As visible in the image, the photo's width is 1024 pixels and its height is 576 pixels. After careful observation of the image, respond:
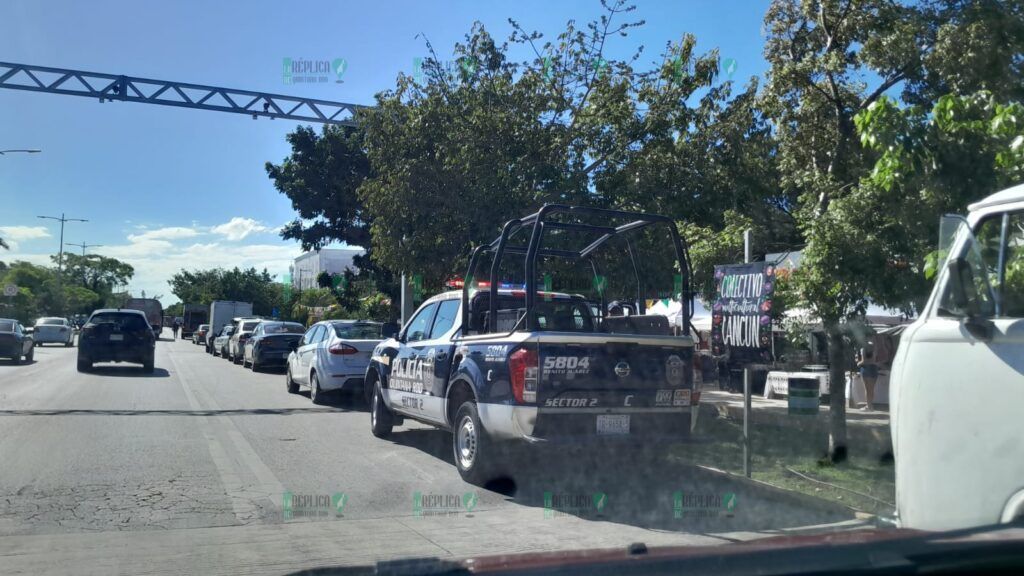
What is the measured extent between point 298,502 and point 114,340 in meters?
16.7

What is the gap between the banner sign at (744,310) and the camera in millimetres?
8156

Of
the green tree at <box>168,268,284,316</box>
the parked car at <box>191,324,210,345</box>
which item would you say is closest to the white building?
the green tree at <box>168,268,284,316</box>

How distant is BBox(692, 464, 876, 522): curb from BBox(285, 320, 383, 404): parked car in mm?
7128

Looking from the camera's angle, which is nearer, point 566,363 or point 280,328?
point 566,363

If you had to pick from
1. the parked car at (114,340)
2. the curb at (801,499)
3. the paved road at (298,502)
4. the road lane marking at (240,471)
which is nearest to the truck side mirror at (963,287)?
the paved road at (298,502)

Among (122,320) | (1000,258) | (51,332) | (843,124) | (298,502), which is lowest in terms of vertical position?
(298,502)

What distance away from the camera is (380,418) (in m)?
11.1

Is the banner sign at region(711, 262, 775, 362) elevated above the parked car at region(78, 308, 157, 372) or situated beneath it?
elevated above

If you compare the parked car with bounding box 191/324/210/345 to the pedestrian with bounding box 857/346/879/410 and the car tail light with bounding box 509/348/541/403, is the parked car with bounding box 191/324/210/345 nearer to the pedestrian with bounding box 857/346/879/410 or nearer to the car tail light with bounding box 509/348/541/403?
the pedestrian with bounding box 857/346/879/410

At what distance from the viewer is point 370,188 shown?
15.1 m

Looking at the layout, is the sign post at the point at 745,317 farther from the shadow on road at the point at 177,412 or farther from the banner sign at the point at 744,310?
the shadow on road at the point at 177,412

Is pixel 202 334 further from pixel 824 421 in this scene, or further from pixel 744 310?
Answer: pixel 744 310

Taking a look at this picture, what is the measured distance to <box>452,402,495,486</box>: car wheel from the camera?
7.86 metres

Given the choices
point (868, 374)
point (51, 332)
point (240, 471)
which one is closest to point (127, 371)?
point (240, 471)
